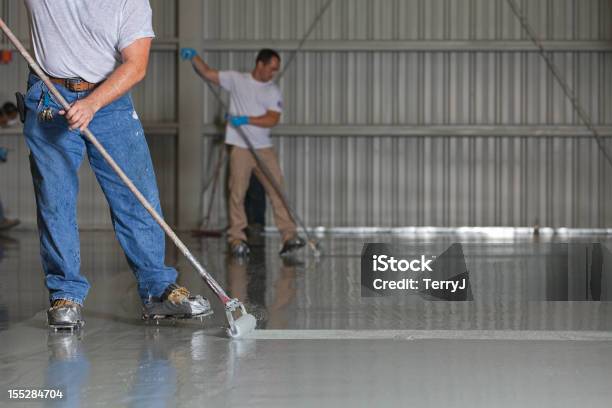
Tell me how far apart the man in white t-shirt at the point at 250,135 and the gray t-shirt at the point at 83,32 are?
479cm

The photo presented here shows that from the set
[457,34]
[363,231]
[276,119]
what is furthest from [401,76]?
[276,119]

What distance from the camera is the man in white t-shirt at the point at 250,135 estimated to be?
32.5 feet

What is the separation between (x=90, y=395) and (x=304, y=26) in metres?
11.7

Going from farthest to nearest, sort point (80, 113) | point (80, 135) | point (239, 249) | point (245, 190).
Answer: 1. point (245, 190)
2. point (239, 249)
3. point (80, 135)
4. point (80, 113)

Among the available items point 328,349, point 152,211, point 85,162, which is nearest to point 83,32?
point 152,211

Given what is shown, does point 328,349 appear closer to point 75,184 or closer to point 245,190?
point 75,184

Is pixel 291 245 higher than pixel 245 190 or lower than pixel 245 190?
lower

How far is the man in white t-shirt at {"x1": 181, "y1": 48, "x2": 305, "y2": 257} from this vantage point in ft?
32.5

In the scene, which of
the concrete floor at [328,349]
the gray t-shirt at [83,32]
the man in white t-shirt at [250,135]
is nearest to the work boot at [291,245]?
the man in white t-shirt at [250,135]

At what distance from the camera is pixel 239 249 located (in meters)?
9.62

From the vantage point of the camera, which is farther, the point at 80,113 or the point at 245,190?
the point at 245,190

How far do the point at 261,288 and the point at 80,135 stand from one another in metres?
2.10

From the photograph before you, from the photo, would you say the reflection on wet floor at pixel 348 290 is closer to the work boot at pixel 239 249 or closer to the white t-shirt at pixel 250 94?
the work boot at pixel 239 249
